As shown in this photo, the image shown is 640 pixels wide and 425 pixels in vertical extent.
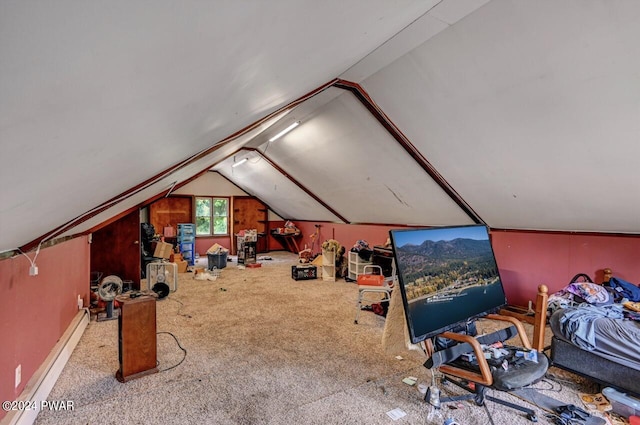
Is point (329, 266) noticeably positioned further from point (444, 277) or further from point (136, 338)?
point (444, 277)

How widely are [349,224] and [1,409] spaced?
21.1 ft

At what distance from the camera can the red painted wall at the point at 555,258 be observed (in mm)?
3650

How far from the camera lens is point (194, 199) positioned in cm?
938

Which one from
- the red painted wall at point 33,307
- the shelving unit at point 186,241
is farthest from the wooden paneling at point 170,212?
the red painted wall at point 33,307

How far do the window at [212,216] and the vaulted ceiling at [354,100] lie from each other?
14.9ft

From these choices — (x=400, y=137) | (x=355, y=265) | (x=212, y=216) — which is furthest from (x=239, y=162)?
(x=400, y=137)

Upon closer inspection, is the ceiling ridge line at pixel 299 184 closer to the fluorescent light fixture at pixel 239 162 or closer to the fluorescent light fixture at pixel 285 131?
the fluorescent light fixture at pixel 239 162

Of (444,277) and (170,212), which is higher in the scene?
(170,212)

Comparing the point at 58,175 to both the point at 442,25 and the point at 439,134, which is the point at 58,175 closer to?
the point at 442,25

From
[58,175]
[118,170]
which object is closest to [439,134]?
[118,170]

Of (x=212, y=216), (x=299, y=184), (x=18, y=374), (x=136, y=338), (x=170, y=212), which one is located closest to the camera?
(x=18, y=374)

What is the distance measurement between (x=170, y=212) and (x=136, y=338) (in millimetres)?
6888

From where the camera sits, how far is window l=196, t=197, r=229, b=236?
9648 millimetres

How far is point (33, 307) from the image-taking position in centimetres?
243
